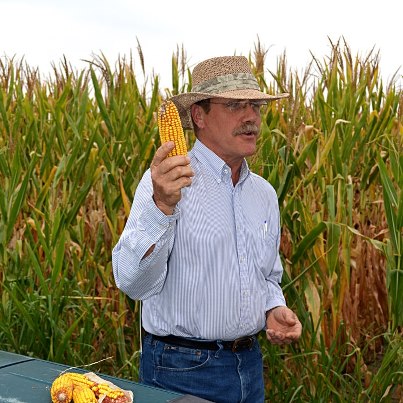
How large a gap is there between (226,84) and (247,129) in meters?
0.17

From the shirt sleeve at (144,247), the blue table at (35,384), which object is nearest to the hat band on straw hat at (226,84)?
the shirt sleeve at (144,247)

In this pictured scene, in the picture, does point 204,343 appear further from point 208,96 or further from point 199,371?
point 208,96

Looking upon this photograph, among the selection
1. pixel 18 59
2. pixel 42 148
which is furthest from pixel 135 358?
pixel 18 59

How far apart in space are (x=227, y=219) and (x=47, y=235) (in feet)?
4.11

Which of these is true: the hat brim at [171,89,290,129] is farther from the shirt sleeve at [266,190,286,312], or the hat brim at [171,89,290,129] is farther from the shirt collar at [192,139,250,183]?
the shirt sleeve at [266,190,286,312]

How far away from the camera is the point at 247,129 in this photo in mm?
2607

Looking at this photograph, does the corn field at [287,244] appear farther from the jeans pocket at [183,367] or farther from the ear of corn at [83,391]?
the ear of corn at [83,391]

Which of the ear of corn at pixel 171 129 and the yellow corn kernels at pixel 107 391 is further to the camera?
the ear of corn at pixel 171 129

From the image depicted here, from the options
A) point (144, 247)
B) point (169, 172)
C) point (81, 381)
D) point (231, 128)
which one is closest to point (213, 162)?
point (231, 128)

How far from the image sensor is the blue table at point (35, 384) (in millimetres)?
2098

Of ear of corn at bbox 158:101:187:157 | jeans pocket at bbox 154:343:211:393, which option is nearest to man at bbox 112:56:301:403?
jeans pocket at bbox 154:343:211:393

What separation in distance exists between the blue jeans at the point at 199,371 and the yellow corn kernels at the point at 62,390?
0.53 metres

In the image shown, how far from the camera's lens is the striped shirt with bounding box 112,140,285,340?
2447 millimetres

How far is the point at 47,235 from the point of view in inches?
141
